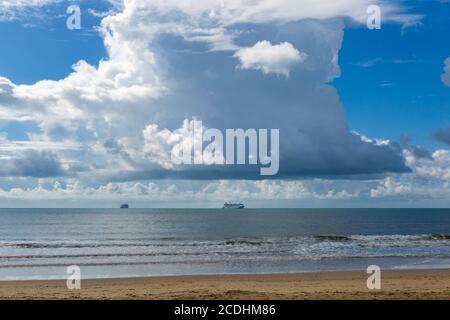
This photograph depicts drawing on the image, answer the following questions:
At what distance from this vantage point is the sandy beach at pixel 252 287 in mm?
20500

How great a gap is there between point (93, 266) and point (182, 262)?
628 cm

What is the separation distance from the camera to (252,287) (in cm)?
2458

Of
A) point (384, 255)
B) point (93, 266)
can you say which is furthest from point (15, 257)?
point (384, 255)

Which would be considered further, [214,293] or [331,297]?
[214,293]

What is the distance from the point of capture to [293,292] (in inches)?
854

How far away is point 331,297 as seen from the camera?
19656 mm

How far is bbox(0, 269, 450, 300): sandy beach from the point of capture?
807 inches
